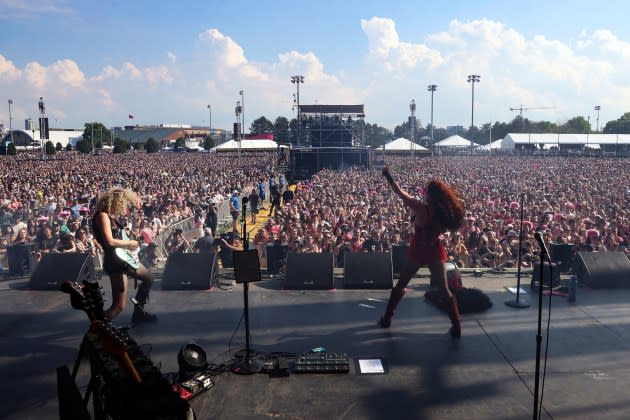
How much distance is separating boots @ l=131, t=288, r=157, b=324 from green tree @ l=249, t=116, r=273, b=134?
354ft

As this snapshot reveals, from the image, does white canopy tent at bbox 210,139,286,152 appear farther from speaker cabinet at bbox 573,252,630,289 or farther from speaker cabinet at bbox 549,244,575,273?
speaker cabinet at bbox 573,252,630,289

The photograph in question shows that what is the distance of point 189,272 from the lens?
8.07 metres

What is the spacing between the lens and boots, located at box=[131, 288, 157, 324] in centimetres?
631

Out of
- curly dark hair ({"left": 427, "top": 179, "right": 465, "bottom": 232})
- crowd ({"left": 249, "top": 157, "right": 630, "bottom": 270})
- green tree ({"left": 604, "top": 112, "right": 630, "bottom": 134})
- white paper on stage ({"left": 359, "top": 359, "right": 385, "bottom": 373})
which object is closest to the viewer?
white paper on stage ({"left": 359, "top": 359, "right": 385, "bottom": 373})

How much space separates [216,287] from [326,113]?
4622cm

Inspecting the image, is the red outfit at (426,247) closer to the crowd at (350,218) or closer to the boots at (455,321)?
the boots at (455,321)

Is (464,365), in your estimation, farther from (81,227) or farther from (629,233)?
(81,227)

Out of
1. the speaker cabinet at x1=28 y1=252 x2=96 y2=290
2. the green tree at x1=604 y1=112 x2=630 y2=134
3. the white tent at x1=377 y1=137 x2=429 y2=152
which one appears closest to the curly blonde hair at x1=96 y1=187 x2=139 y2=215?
the speaker cabinet at x1=28 y1=252 x2=96 y2=290

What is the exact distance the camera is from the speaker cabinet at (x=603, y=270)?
798 cm

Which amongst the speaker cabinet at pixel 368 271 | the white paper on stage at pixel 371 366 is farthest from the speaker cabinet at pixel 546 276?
the white paper on stage at pixel 371 366

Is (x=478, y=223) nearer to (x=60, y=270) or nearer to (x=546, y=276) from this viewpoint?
(x=546, y=276)

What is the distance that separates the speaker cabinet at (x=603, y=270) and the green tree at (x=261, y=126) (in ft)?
350

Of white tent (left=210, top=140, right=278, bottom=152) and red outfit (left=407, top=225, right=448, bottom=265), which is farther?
white tent (left=210, top=140, right=278, bottom=152)

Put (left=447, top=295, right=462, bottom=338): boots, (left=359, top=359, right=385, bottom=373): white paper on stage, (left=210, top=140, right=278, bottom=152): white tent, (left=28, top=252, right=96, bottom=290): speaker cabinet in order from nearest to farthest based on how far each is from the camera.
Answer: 1. (left=359, top=359, right=385, bottom=373): white paper on stage
2. (left=447, top=295, right=462, bottom=338): boots
3. (left=28, top=252, right=96, bottom=290): speaker cabinet
4. (left=210, top=140, right=278, bottom=152): white tent
